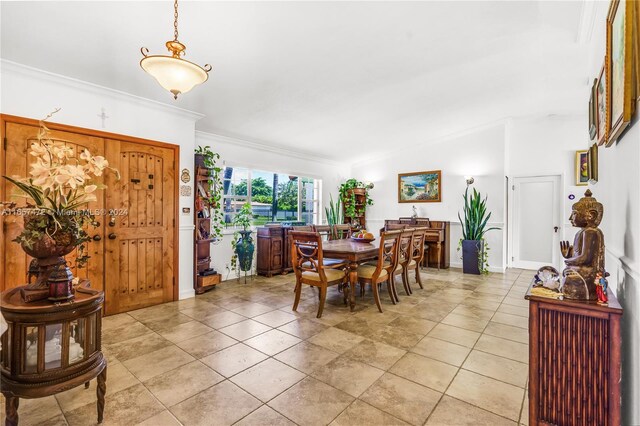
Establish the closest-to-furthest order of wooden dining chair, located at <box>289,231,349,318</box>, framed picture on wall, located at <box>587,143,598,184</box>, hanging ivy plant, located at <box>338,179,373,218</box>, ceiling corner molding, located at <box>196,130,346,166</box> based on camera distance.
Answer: framed picture on wall, located at <box>587,143,598,184</box>, wooden dining chair, located at <box>289,231,349,318</box>, ceiling corner molding, located at <box>196,130,346,166</box>, hanging ivy plant, located at <box>338,179,373,218</box>

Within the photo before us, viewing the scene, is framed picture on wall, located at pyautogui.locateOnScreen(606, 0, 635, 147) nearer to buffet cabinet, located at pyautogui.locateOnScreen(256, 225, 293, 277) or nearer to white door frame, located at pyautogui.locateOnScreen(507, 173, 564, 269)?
buffet cabinet, located at pyautogui.locateOnScreen(256, 225, 293, 277)

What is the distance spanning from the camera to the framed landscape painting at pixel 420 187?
6.66 metres

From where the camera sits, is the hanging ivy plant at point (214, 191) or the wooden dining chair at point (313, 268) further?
the hanging ivy plant at point (214, 191)

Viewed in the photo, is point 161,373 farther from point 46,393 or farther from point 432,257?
point 432,257

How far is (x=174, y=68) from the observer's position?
1.99 metres

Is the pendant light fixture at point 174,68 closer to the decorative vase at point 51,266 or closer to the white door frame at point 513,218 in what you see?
the decorative vase at point 51,266

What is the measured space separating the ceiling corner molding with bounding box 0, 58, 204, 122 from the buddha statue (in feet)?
14.1

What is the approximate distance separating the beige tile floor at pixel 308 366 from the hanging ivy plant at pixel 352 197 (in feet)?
12.3

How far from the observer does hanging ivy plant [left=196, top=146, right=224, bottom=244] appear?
15.0ft

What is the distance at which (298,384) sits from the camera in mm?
2078

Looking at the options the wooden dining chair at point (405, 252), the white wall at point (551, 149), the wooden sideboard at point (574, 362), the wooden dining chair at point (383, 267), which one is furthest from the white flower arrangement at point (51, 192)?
the white wall at point (551, 149)

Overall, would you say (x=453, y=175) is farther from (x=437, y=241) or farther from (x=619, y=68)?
(x=619, y=68)

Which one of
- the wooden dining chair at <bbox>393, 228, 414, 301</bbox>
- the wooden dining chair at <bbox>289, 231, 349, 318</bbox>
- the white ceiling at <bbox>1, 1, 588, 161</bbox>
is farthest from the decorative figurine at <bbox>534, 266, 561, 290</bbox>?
the white ceiling at <bbox>1, 1, 588, 161</bbox>

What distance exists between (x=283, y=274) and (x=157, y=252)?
240 cm
